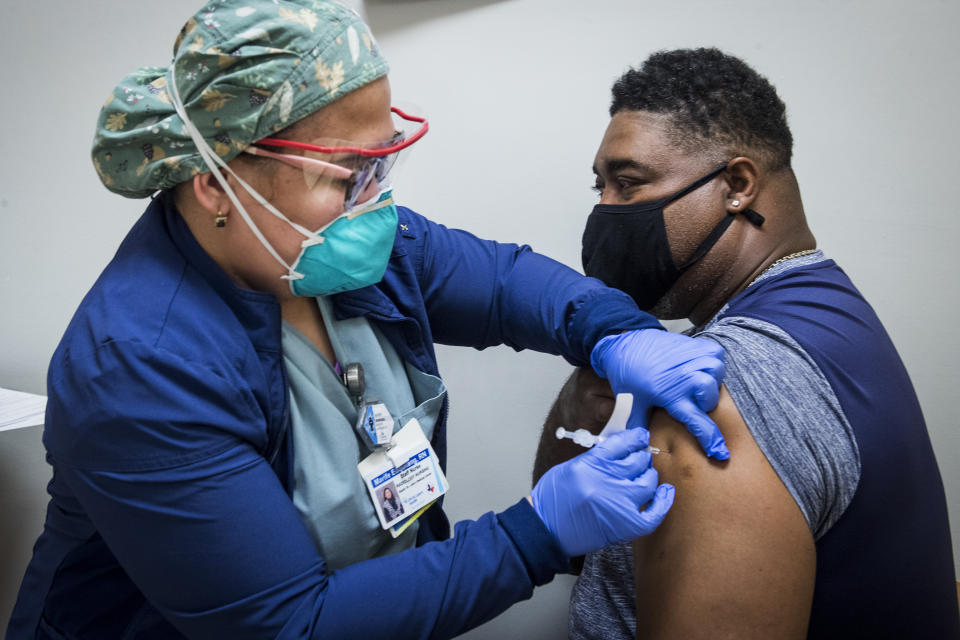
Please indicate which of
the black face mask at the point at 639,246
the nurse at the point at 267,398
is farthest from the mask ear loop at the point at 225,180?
the black face mask at the point at 639,246

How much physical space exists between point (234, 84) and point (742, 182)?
0.97m

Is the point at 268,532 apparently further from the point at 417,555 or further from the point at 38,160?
the point at 38,160

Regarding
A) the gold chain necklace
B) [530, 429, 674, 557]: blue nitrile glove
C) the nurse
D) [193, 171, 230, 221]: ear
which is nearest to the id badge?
the nurse

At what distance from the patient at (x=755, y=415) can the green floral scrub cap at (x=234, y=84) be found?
698 mm

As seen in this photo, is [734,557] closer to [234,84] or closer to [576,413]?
[576,413]

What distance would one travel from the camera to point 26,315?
2074 millimetres

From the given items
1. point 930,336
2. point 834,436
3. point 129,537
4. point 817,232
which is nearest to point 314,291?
point 129,537

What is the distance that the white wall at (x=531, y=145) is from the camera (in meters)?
1.73

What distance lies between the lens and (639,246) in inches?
57.3

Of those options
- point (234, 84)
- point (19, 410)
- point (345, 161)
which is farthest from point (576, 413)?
point (19, 410)

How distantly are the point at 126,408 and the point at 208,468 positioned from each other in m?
0.13

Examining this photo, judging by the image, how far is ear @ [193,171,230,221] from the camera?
1003 millimetres

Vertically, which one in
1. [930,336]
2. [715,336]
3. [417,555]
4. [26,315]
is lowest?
[26,315]

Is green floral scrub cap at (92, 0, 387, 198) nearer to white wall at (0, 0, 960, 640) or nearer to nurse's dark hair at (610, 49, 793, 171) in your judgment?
nurse's dark hair at (610, 49, 793, 171)
